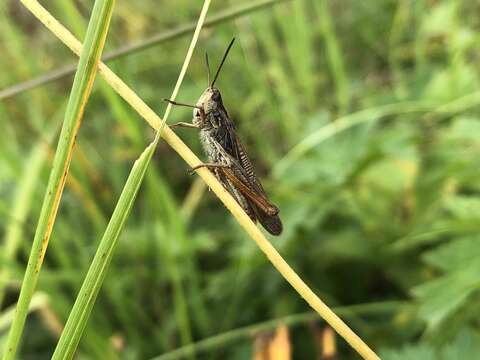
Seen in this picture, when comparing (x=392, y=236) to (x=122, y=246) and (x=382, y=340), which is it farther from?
(x=122, y=246)

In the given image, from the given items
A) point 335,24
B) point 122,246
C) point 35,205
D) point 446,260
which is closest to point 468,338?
point 446,260

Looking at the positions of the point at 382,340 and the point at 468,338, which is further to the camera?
the point at 382,340

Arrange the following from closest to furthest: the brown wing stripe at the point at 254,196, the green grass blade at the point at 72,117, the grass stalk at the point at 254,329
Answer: the green grass blade at the point at 72,117 → the brown wing stripe at the point at 254,196 → the grass stalk at the point at 254,329

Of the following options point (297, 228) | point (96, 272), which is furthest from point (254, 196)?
point (297, 228)

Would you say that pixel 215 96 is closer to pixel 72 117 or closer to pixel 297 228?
pixel 72 117

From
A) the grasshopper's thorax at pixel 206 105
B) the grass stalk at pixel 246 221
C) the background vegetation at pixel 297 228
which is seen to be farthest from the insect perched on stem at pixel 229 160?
the grass stalk at pixel 246 221

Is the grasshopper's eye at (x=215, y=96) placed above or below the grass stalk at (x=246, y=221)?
above

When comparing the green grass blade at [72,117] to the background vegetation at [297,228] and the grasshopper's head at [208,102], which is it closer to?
the grasshopper's head at [208,102]
